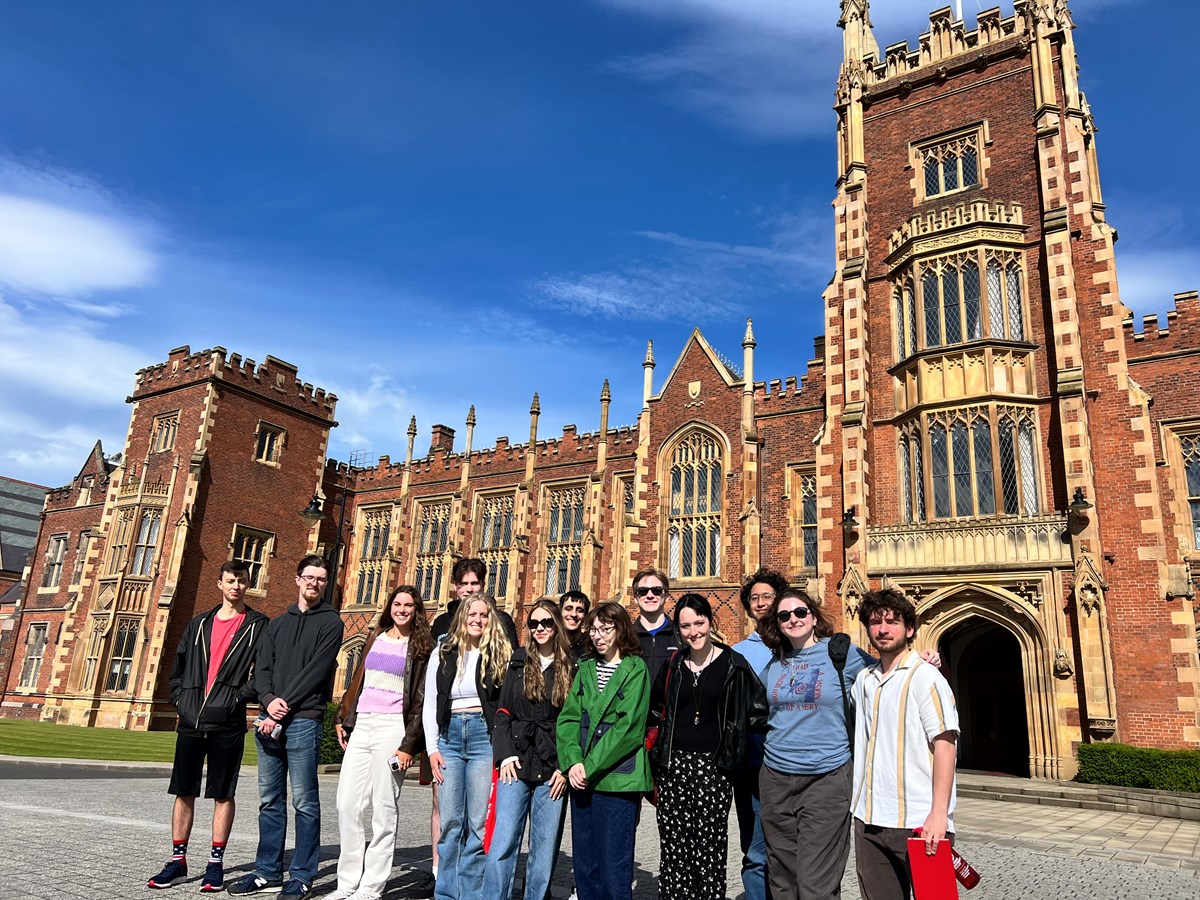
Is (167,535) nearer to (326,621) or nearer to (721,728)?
(326,621)

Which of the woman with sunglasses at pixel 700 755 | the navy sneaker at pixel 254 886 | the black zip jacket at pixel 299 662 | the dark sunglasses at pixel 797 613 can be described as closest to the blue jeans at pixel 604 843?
the woman with sunglasses at pixel 700 755

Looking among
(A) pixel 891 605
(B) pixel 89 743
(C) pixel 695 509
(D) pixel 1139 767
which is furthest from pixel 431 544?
(A) pixel 891 605

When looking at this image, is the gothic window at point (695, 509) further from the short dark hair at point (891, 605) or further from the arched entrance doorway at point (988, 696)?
the short dark hair at point (891, 605)

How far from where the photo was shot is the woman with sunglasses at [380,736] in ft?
17.7

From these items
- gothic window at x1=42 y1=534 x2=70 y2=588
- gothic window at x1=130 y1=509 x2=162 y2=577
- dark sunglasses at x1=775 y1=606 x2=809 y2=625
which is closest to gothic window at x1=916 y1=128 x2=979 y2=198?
dark sunglasses at x1=775 y1=606 x2=809 y2=625

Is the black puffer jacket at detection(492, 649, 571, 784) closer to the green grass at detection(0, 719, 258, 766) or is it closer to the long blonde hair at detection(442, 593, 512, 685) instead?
the long blonde hair at detection(442, 593, 512, 685)

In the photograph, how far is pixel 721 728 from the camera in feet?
15.0

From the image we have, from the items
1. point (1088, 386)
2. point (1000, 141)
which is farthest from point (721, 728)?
point (1000, 141)

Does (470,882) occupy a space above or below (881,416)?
below

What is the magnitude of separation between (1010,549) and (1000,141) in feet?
33.4

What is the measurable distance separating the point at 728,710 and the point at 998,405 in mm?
15227

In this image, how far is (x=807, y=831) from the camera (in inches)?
175

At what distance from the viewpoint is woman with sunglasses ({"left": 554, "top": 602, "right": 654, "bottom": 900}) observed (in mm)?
4492

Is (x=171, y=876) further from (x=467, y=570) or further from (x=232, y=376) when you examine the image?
(x=232, y=376)
